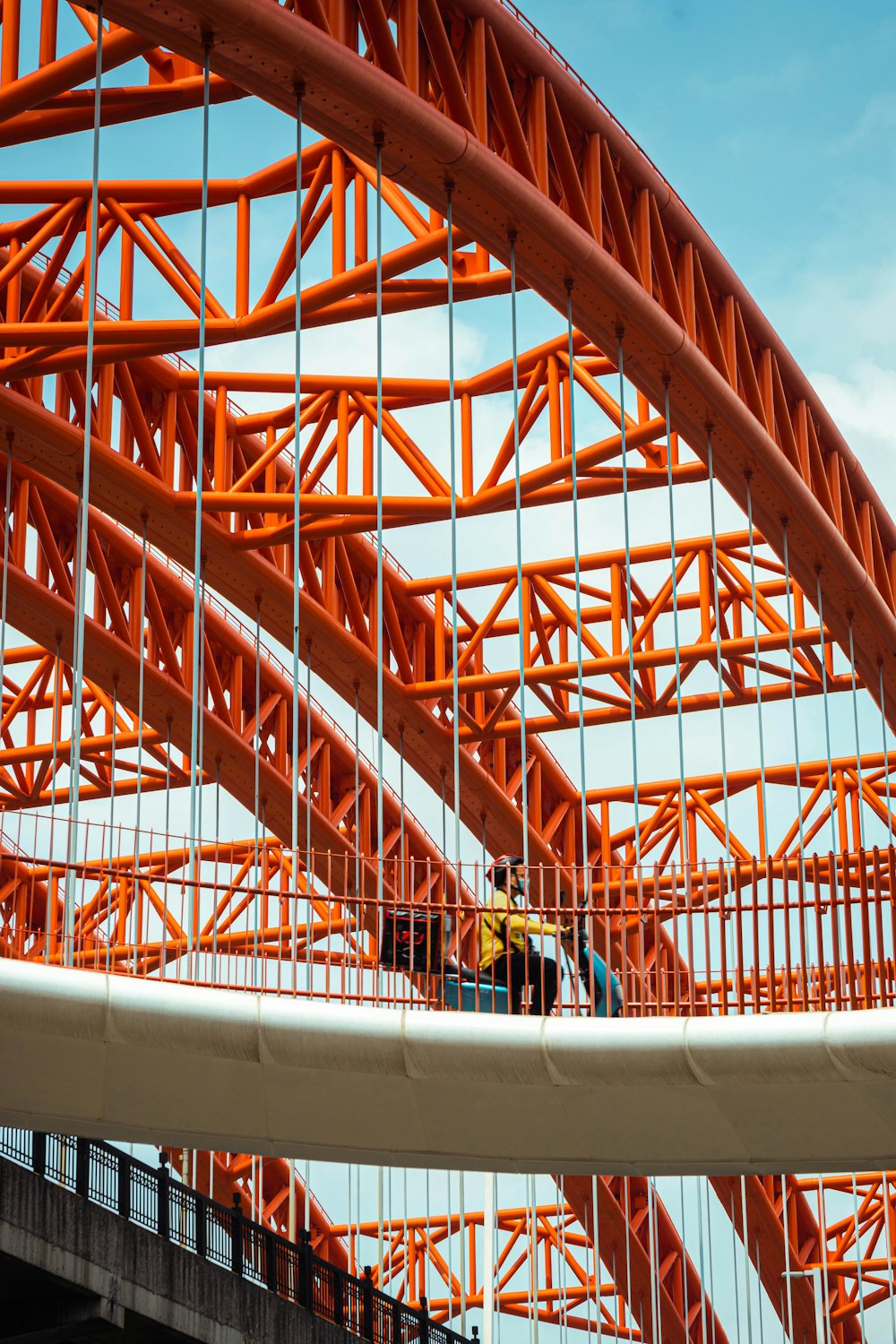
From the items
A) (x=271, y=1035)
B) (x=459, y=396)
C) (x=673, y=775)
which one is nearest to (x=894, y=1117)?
(x=271, y=1035)

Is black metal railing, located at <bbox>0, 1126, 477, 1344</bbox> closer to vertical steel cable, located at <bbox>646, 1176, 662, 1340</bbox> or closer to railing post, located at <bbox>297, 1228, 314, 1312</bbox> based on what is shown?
railing post, located at <bbox>297, 1228, 314, 1312</bbox>

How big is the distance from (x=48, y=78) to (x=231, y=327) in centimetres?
529

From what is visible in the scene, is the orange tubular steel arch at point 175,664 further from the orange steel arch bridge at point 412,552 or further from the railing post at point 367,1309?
the railing post at point 367,1309

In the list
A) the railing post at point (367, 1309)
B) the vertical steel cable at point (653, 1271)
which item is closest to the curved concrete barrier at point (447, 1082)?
the vertical steel cable at point (653, 1271)

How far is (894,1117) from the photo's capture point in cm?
2142

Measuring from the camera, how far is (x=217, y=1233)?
2900 centimetres

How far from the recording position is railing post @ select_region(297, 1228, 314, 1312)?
101ft

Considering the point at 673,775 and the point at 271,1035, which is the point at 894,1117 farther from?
the point at 673,775

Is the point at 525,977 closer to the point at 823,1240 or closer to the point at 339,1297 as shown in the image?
the point at 339,1297

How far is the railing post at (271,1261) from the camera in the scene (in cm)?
2998

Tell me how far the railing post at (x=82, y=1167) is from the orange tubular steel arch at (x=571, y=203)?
12.3 m

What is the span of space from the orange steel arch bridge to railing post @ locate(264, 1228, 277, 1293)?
3.86 metres

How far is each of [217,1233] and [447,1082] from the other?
9220 millimetres

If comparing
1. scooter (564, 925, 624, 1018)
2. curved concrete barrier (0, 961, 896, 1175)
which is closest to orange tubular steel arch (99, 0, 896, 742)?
scooter (564, 925, 624, 1018)
